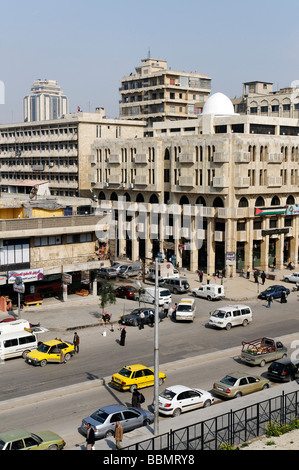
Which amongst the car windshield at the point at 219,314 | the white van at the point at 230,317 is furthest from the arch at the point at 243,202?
the car windshield at the point at 219,314

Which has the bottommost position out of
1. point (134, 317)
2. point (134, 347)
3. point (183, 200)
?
point (134, 347)

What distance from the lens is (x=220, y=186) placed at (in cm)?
6181

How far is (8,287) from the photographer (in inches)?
1908

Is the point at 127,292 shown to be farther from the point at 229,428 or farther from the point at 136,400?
the point at 229,428

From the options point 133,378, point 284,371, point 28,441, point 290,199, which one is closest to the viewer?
point 28,441

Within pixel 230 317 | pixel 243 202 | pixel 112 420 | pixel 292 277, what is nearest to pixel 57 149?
pixel 243 202

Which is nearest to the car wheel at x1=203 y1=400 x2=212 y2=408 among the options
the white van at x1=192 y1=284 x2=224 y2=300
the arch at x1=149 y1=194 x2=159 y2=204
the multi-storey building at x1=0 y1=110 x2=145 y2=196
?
the white van at x1=192 y1=284 x2=224 y2=300

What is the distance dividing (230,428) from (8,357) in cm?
1841

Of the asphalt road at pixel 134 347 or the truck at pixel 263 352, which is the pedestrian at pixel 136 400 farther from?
the truck at pixel 263 352

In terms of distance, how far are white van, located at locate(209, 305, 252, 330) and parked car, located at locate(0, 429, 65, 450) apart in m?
22.5

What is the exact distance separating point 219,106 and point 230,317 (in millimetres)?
36102

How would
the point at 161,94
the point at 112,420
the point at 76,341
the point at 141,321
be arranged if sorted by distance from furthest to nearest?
the point at 161,94 → the point at 141,321 → the point at 76,341 → the point at 112,420

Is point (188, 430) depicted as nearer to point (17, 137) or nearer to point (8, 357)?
point (8, 357)

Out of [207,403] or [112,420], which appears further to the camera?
[207,403]
